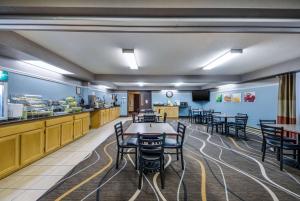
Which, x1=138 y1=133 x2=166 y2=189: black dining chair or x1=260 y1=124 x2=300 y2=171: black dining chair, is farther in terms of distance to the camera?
x1=260 y1=124 x2=300 y2=171: black dining chair

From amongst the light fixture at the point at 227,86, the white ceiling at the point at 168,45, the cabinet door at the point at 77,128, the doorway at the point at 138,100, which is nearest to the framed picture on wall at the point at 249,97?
the light fixture at the point at 227,86

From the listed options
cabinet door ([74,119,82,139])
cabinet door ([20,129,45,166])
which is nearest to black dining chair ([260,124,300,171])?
cabinet door ([20,129,45,166])

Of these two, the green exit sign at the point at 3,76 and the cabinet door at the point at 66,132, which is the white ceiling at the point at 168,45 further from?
the cabinet door at the point at 66,132

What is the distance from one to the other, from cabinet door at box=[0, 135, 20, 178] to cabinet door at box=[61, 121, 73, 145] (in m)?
1.74

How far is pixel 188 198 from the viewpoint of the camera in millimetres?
2562

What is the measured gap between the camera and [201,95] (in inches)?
540

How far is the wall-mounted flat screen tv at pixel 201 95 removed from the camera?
1360 cm

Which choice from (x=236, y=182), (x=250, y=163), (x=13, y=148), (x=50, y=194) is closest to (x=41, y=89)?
(x=13, y=148)

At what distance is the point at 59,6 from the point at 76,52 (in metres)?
2.78

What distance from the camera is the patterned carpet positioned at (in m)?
2.63

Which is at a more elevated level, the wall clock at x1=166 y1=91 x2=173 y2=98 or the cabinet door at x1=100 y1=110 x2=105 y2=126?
the wall clock at x1=166 y1=91 x2=173 y2=98

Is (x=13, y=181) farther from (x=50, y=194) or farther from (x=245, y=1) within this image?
(x=245, y=1)

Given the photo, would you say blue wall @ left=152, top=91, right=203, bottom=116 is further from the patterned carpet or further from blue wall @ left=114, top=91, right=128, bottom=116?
the patterned carpet

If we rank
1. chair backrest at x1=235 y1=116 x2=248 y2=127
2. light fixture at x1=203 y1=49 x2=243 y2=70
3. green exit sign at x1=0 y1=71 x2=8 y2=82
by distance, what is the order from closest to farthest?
green exit sign at x1=0 y1=71 x2=8 y2=82, light fixture at x1=203 y1=49 x2=243 y2=70, chair backrest at x1=235 y1=116 x2=248 y2=127
